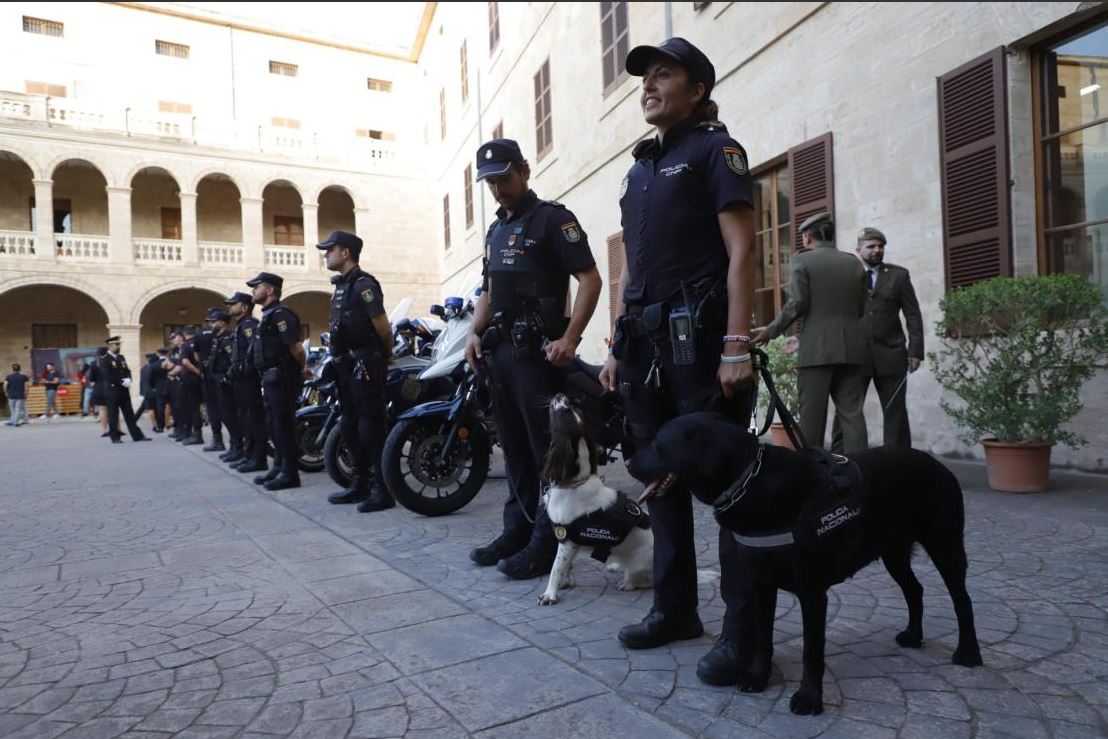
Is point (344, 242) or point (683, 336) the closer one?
point (683, 336)

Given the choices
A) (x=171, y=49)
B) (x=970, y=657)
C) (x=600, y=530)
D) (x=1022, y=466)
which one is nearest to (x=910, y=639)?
(x=970, y=657)

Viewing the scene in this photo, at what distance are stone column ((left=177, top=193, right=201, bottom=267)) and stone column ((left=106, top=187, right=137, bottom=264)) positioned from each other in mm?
1631

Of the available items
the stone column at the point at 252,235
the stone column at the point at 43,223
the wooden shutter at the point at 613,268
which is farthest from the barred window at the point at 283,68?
the wooden shutter at the point at 613,268

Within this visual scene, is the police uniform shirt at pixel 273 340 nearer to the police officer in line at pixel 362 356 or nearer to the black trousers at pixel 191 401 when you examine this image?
the police officer in line at pixel 362 356

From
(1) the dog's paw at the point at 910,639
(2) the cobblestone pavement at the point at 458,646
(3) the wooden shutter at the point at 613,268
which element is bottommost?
(2) the cobblestone pavement at the point at 458,646

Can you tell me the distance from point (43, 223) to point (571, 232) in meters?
25.9

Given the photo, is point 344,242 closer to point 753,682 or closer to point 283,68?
point 753,682

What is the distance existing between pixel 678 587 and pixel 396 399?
12.4 feet

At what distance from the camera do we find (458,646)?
2555 millimetres

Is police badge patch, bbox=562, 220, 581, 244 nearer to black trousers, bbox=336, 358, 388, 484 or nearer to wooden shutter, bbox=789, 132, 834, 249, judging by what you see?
black trousers, bbox=336, 358, 388, 484

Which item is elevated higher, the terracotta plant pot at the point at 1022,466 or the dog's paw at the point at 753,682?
the terracotta plant pot at the point at 1022,466

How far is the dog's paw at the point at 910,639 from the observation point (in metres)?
2.40

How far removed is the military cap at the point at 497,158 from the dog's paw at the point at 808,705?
8.27 ft

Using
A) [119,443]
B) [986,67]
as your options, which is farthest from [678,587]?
[119,443]
